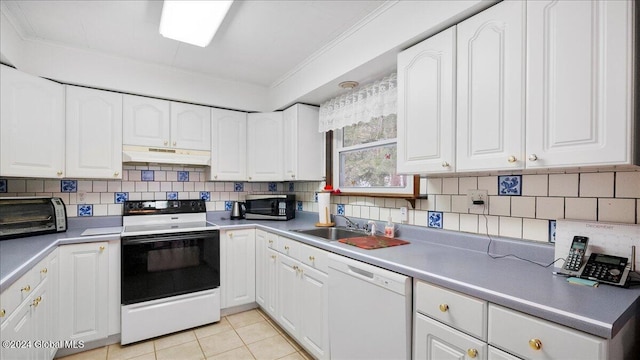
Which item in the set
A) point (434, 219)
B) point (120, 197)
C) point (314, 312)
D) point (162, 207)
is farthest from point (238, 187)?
point (434, 219)

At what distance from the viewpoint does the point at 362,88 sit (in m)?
2.38

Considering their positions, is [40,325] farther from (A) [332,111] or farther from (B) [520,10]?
(B) [520,10]

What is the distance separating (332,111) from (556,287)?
6.83 feet

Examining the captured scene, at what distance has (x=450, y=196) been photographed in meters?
1.85

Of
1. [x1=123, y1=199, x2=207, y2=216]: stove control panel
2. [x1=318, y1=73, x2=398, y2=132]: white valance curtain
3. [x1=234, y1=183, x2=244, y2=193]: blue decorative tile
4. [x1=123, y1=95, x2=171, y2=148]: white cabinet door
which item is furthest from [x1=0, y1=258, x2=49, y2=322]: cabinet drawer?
[x1=318, y1=73, x2=398, y2=132]: white valance curtain

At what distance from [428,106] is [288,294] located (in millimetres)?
1636

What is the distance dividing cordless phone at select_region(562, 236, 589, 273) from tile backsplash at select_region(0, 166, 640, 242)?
156mm

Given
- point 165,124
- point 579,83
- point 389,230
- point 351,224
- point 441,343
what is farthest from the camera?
point 165,124

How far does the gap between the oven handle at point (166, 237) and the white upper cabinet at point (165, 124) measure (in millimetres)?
832

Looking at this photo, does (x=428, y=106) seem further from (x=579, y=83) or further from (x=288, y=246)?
(x=288, y=246)

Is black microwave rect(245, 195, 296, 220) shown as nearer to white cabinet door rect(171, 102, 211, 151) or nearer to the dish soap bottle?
white cabinet door rect(171, 102, 211, 151)

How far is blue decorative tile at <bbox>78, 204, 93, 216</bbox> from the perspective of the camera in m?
2.58

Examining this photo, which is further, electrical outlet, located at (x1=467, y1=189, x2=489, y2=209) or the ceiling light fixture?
the ceiling light fixture

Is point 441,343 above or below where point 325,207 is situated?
below
